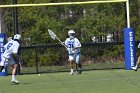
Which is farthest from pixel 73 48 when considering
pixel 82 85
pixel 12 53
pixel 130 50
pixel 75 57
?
pixel 82 85

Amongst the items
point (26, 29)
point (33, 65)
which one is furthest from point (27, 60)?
point (26, 29)

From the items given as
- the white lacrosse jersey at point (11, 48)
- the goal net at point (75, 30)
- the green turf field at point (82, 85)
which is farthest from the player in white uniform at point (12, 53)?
the goal net at point (75, 30)

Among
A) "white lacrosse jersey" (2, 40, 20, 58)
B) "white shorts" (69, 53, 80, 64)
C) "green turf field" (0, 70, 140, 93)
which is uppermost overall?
"white lacrosse jersey" (2, 40, 20, 58)

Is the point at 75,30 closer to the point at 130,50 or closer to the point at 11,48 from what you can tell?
the point at 130,50

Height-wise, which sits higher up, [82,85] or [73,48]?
[73,48]

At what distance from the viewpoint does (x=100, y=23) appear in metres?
26.3

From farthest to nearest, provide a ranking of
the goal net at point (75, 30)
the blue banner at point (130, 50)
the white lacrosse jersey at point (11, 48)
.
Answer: the goal net at point (75, 30)
the blue banner at point (130, 50)
the white lacrosse jersey at point (11, 48)

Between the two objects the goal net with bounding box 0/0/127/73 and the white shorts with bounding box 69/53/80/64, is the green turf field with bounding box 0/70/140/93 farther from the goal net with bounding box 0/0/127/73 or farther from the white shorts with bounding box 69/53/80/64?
the goal net with bounding box 0/0/127/73

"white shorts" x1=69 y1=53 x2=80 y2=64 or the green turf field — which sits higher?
"white shorts" x1=69 y1=53 x2=80 y2=64

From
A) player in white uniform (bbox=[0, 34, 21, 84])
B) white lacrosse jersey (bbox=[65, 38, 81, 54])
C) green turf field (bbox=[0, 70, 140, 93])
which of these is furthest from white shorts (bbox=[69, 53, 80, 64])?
player in white uniform (bbox=[0, 34, 21, 84])

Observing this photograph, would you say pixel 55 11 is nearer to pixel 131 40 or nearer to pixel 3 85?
pixel 131 40

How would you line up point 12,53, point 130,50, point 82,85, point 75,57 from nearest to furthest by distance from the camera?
point 82,85, point 12,53, point 75,57, point 130,50

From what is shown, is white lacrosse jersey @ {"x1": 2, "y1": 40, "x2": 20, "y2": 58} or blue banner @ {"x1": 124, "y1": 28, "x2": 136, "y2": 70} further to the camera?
blue banner @ {"x1": 124, "y1": 28, "x2": 136, "y2": 70}

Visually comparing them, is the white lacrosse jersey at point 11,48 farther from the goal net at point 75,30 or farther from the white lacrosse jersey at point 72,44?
the goal net at point 75,30
